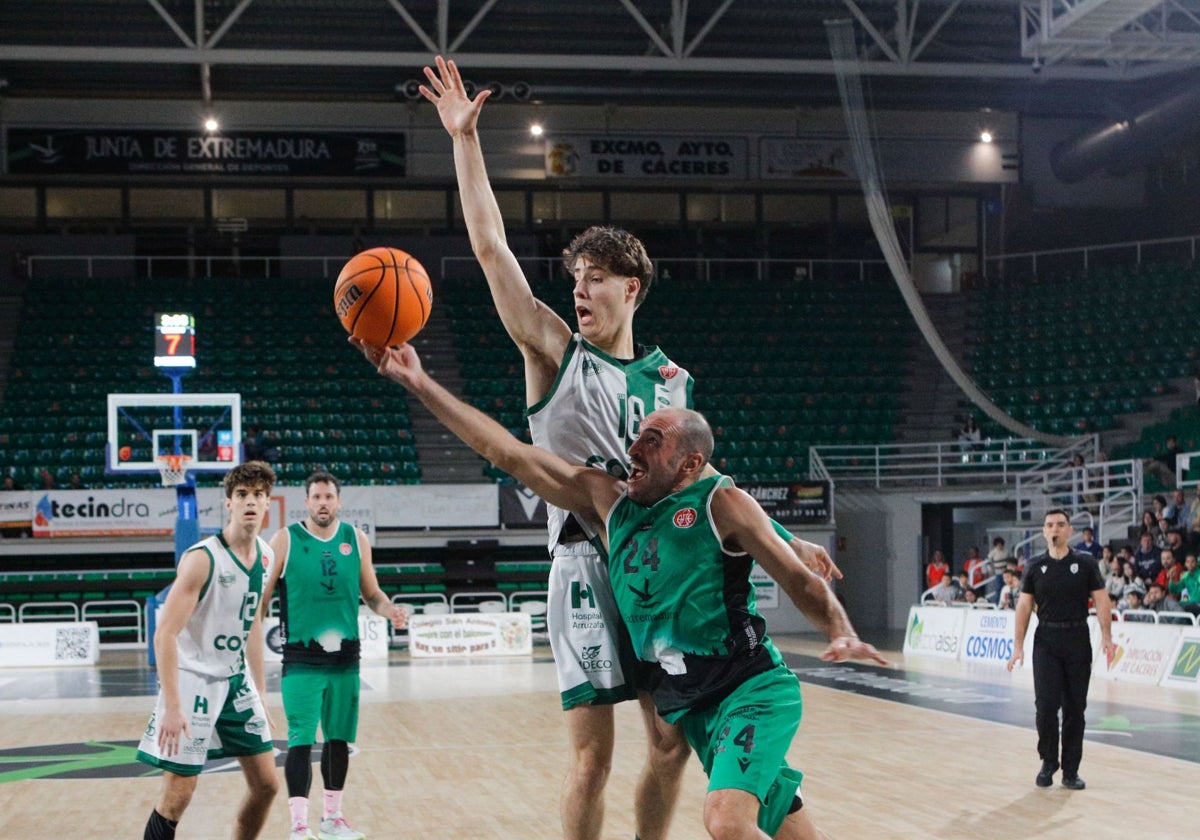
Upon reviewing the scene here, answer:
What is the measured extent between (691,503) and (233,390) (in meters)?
23.4

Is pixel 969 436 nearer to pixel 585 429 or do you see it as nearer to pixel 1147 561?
pixel 1147 561

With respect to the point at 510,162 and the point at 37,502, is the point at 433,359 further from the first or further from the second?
the point at 37,502

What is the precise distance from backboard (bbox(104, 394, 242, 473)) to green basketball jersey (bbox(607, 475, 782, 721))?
39.8 ft

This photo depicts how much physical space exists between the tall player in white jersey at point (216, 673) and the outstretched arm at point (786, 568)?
2641 mm

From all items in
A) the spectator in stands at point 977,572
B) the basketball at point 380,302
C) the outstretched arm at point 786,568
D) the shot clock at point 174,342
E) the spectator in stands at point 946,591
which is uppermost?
the shot clock at point 174,342

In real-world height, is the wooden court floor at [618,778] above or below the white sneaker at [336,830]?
below

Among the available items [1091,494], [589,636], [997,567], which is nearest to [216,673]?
[589,636]

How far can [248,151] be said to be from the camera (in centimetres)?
2950

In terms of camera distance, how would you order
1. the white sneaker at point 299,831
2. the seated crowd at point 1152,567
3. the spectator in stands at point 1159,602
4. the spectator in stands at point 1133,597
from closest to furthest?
1. the white sneaker at point 299,831
2. the spectator in stands at point 1159,602
3. the seated crowd at point 1152,567
4. the spectator in stands at point 1133,597

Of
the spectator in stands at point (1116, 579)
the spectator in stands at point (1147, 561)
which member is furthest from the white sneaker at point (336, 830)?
the spectator in stands at point (1147, 561)

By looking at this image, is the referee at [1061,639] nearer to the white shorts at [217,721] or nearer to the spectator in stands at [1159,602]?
the white shorts at [217,721]

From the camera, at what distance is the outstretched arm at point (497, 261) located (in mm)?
4688

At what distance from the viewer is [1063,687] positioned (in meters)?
9.25

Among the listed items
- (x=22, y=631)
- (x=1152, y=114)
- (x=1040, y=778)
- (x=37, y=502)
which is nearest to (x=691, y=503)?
(x=1040, y=778)
